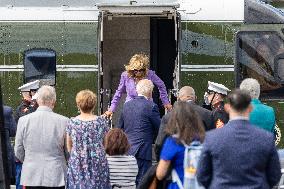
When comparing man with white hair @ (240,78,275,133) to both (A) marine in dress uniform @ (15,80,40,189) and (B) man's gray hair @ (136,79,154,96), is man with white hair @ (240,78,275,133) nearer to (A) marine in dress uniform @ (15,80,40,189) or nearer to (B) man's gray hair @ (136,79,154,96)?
→ (B) man's gray hair @ (136,79,154,96)

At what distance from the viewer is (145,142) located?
1039 cm

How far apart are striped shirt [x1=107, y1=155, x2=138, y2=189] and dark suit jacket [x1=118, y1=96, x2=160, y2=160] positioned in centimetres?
127

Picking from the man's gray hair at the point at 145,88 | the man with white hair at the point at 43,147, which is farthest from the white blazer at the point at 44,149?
the man's gray hair at the point at 145,88

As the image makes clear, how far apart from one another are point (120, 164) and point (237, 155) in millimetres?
2216

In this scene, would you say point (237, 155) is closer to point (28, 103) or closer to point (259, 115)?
point (259, 115)

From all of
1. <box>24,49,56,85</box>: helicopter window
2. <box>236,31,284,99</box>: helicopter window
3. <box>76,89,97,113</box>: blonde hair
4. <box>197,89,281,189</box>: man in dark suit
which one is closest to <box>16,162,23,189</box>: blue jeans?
<box>76,89,97,113</box>: blonde hair

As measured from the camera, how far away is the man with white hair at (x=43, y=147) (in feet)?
30.2

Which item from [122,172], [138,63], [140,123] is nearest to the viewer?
[122,172]

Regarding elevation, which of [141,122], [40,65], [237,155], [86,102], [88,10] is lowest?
[237,155]

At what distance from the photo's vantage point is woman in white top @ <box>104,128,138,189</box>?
9.02 m

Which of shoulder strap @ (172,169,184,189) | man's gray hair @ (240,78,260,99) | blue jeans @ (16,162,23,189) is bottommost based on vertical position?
blue jeans @ (16,162,23,189)

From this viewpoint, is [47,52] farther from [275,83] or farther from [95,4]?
[275,83]

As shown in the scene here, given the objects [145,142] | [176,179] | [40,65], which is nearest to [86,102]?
[145,142]

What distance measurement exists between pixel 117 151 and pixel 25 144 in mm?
969
